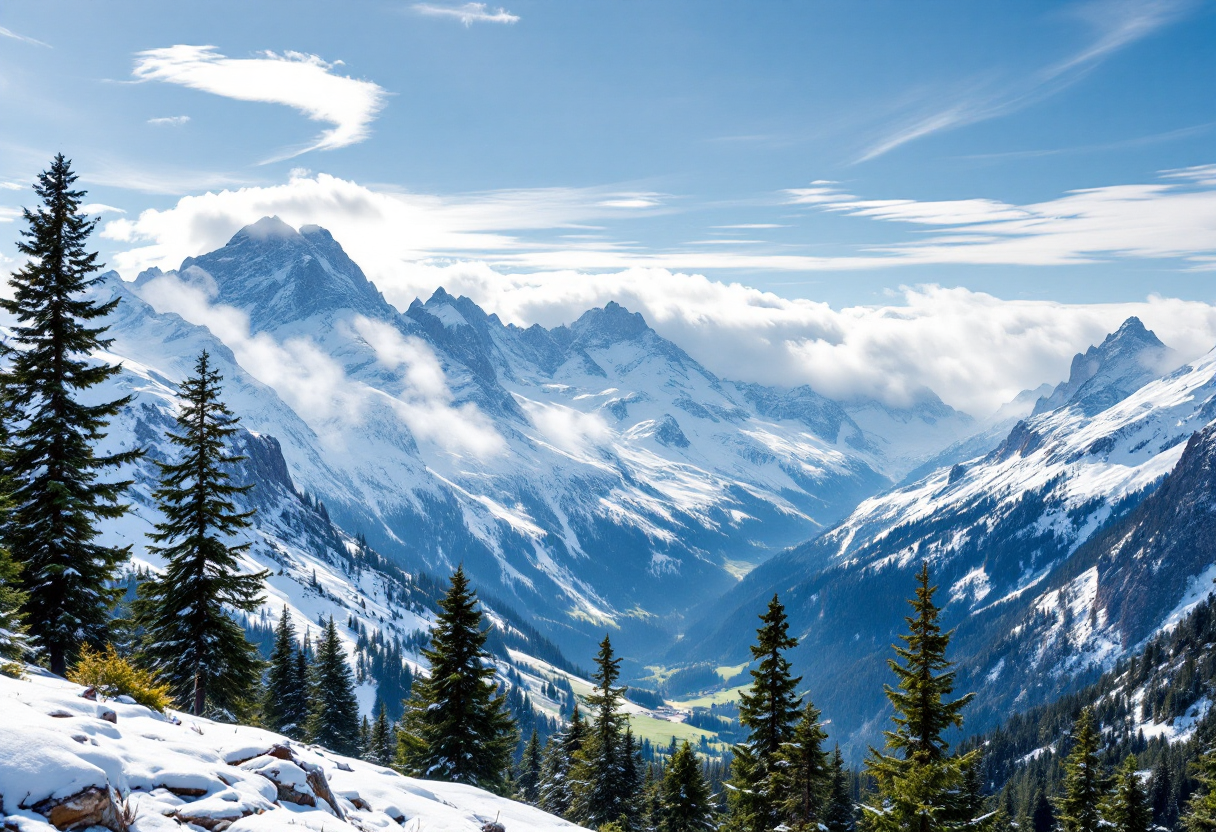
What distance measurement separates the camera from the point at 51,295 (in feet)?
102

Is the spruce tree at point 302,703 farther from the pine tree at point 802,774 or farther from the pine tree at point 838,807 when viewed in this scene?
the pine tree at point 802,774

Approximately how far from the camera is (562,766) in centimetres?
6450

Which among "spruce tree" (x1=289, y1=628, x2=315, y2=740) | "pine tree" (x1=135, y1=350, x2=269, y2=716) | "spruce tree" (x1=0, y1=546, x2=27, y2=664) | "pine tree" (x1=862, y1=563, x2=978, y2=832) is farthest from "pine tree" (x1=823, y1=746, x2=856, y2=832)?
"spruce tree" (x1=0, y1=546, x2=27, y2=664)

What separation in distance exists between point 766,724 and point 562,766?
34.8 metres

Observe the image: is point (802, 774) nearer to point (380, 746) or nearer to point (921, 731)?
point (921, 731)

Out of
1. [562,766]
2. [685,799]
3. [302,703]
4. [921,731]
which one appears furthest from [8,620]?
[562,766]

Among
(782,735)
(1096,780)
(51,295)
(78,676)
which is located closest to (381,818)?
(78,676)

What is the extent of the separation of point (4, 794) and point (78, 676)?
1326cm

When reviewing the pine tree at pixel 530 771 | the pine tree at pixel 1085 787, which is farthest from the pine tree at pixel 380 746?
the pine tree at pixel 1085 787

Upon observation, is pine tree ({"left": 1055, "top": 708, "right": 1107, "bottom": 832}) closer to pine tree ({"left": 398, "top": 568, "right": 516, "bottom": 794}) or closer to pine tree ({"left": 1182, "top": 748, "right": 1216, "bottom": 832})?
pine tree ({"left": 1182, "top": 748, "right": 1216, "bottom": 832})

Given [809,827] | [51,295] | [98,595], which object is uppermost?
[51,295]

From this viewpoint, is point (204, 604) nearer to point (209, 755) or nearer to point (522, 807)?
point (522, 807)

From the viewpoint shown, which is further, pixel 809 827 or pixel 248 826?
pixel 809 827

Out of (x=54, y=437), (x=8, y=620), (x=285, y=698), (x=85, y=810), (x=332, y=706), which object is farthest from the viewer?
(x=332, y=706)
